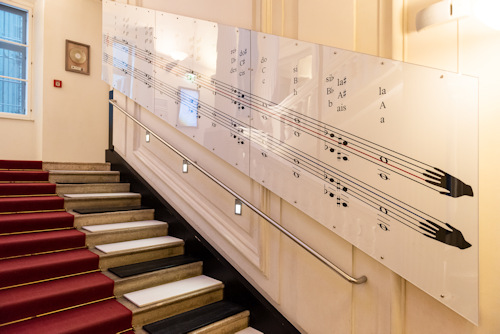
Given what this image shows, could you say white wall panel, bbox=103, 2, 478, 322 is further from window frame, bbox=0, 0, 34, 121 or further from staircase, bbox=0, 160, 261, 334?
window frame, bbox=0, 0, 34, 121

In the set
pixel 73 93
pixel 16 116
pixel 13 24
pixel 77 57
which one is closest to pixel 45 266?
pixel 16 116

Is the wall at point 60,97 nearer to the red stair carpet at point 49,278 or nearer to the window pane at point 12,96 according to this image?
the window pane at point 12,96

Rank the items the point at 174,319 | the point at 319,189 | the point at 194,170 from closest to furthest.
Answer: the point at 319,189 → the point at 174,319 → the point at 194,170

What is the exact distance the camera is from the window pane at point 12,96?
4711 millimetres

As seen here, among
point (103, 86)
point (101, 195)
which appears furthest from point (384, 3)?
point (103, 86)

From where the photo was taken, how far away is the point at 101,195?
319 centimetres

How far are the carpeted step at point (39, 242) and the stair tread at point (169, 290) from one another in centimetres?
65

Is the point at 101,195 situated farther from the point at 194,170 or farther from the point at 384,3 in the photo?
the point at 384,3

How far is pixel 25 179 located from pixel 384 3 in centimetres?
345

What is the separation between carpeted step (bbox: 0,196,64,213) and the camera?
2.63 metres

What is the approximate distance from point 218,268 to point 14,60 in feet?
14.9

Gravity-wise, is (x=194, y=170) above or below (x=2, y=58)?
below

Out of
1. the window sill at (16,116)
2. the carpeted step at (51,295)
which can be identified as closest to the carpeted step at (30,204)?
the carpeted step at (51,295)

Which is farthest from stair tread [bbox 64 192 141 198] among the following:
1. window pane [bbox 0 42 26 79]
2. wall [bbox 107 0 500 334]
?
window pane [bbox 0 42 26 79]
